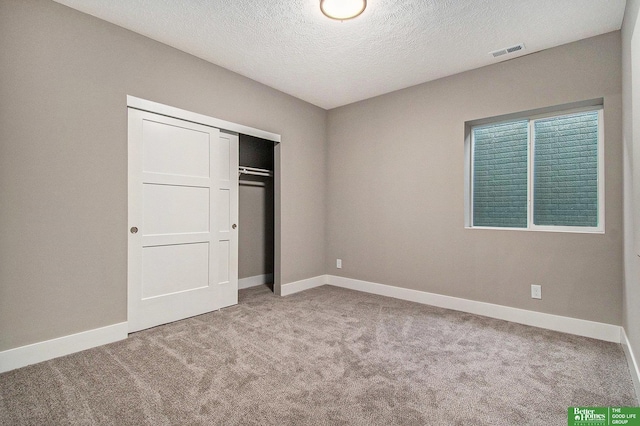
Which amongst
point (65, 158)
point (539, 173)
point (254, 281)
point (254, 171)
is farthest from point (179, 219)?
point (539, 173)

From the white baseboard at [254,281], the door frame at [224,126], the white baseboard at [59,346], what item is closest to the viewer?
the white baseboard at [59,346]

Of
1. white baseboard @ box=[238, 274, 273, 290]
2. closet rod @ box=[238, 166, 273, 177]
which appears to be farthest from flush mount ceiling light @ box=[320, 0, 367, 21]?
Answer: white baseboard @ box=[238, 274, 273, 290]

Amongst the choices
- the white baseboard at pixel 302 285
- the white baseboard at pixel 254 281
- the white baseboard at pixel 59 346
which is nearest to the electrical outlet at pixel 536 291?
the white baseboard at pixel 302 285

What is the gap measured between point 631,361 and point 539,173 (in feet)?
6.03

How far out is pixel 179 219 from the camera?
10.5 ft

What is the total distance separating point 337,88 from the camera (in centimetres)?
408

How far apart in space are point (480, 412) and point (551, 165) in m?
2.63

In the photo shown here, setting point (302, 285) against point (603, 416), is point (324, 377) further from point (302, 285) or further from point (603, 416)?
point (302, 285)

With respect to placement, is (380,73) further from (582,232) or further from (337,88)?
(582,232)

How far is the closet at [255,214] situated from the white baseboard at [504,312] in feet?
4.67

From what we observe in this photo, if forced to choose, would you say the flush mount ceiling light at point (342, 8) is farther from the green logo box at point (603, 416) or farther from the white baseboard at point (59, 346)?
the white baseboard at point (59, 346)

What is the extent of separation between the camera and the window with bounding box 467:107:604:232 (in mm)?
3006

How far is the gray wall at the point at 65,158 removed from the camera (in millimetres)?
2217

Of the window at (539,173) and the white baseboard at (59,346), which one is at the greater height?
the window at (539,173)
